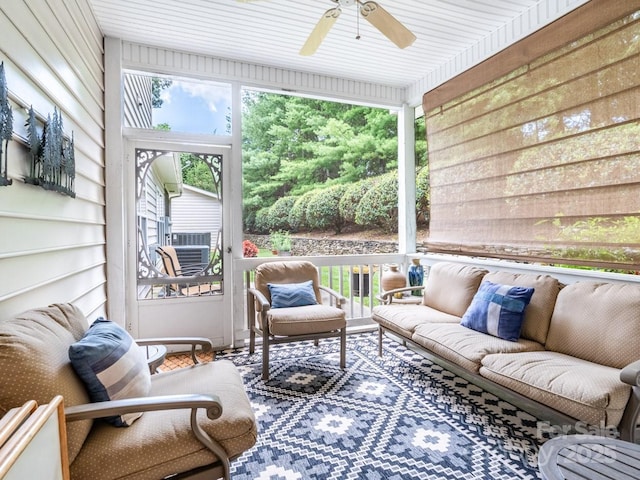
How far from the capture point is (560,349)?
2.30m

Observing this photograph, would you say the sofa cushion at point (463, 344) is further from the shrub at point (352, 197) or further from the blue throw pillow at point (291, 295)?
the shrub at point (352, 197)

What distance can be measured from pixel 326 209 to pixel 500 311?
5.74 m

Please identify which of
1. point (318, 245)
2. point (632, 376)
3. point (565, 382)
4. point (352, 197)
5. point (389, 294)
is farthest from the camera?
point (318, 245)

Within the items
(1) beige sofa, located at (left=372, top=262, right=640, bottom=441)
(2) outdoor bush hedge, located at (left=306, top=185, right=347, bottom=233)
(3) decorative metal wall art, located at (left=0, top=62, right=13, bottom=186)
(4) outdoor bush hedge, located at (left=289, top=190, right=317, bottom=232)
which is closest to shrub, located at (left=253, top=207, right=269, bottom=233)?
(4) outdoor bush hedge, located at (left=289, top=190, right=317, bottom=232)

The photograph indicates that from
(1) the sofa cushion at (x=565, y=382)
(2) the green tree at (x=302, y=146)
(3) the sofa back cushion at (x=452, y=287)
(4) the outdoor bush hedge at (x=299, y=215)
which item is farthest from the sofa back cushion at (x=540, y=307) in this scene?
(4) the outdoor bush hedge at (x=299, y=215)

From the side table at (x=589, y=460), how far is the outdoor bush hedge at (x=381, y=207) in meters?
6.01

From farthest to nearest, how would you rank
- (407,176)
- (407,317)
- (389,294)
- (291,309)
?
(407,176), (389,294), (291,309), (407,317)

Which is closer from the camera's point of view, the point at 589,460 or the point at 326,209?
the point at 589,460

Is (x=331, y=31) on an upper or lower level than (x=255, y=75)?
upper

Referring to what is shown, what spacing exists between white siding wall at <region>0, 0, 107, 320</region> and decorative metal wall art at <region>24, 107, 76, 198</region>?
4cm

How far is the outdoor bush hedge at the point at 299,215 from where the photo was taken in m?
8.16

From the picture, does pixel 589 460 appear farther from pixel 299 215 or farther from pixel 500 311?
pixel 299 215

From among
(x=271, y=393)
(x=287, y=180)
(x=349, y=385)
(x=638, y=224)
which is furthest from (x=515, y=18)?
(x=287, y=180)

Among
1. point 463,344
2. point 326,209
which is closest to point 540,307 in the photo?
point 463,344
